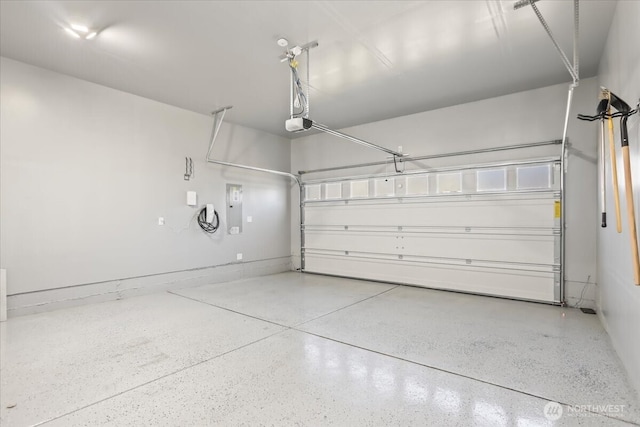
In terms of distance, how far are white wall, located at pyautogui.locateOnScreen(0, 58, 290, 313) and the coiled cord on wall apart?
128 millimetres

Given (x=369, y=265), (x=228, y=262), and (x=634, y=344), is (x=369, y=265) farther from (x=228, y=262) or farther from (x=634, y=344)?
(x=634, y=344)

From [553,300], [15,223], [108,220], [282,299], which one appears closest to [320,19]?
[282,299]

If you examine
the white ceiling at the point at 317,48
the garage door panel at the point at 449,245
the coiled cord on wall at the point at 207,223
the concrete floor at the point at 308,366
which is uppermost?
the white ceiling at the point at 317,48

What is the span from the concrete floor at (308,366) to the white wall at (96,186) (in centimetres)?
67

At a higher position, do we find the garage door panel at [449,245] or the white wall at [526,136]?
the white wall at [526,136]

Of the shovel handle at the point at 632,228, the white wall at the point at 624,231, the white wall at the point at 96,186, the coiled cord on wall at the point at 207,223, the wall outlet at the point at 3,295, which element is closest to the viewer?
the shovel handle at the point at 632,228

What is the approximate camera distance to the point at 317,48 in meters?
3.38

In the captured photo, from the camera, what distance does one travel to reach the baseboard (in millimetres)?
3746

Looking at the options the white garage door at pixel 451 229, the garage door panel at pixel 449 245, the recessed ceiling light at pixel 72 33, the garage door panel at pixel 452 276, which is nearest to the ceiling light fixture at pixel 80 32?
the recessed ceiling light at pixel 72 33

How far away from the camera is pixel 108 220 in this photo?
4.39m

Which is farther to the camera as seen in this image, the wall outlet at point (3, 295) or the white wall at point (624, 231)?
the wall outlet at point (3, 295)

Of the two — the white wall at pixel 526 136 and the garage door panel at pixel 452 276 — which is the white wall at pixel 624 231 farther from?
the garage door panel at pixel 452 276

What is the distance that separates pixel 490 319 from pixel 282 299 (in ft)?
8.68

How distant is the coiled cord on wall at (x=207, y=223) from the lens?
5.43m
